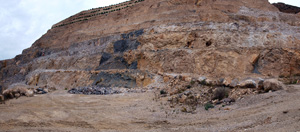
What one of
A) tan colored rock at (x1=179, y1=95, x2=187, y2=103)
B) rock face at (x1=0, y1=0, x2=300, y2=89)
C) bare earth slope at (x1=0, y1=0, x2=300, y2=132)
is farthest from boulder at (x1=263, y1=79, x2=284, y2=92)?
rock face at (x1=0, y1=0, x2=300, y2=89)

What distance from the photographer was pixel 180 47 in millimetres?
16578

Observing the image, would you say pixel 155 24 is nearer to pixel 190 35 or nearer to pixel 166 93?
pixel 190 35

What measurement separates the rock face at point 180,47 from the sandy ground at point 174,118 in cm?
514

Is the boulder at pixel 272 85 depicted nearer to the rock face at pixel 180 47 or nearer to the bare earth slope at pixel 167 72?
the bare earth slope at pixel 167 72

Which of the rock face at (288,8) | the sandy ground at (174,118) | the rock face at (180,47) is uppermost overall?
the rock face at (288,8)

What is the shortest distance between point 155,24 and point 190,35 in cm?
418

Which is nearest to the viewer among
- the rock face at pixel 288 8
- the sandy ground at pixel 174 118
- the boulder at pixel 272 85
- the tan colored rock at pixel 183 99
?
the sandy ground at pixel 174 118

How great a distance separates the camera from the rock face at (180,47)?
14211 mm

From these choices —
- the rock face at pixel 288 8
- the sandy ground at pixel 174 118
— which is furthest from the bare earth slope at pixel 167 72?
the rock face at pixel 288 8

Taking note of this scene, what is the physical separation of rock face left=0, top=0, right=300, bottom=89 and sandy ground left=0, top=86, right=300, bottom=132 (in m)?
5.14

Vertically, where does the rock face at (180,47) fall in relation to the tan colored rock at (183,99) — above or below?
above

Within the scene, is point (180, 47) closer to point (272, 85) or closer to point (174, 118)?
point (272, 85)

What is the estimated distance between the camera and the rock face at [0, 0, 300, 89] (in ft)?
46.6

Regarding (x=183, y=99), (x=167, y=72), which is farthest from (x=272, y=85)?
(x=167, y=72)
